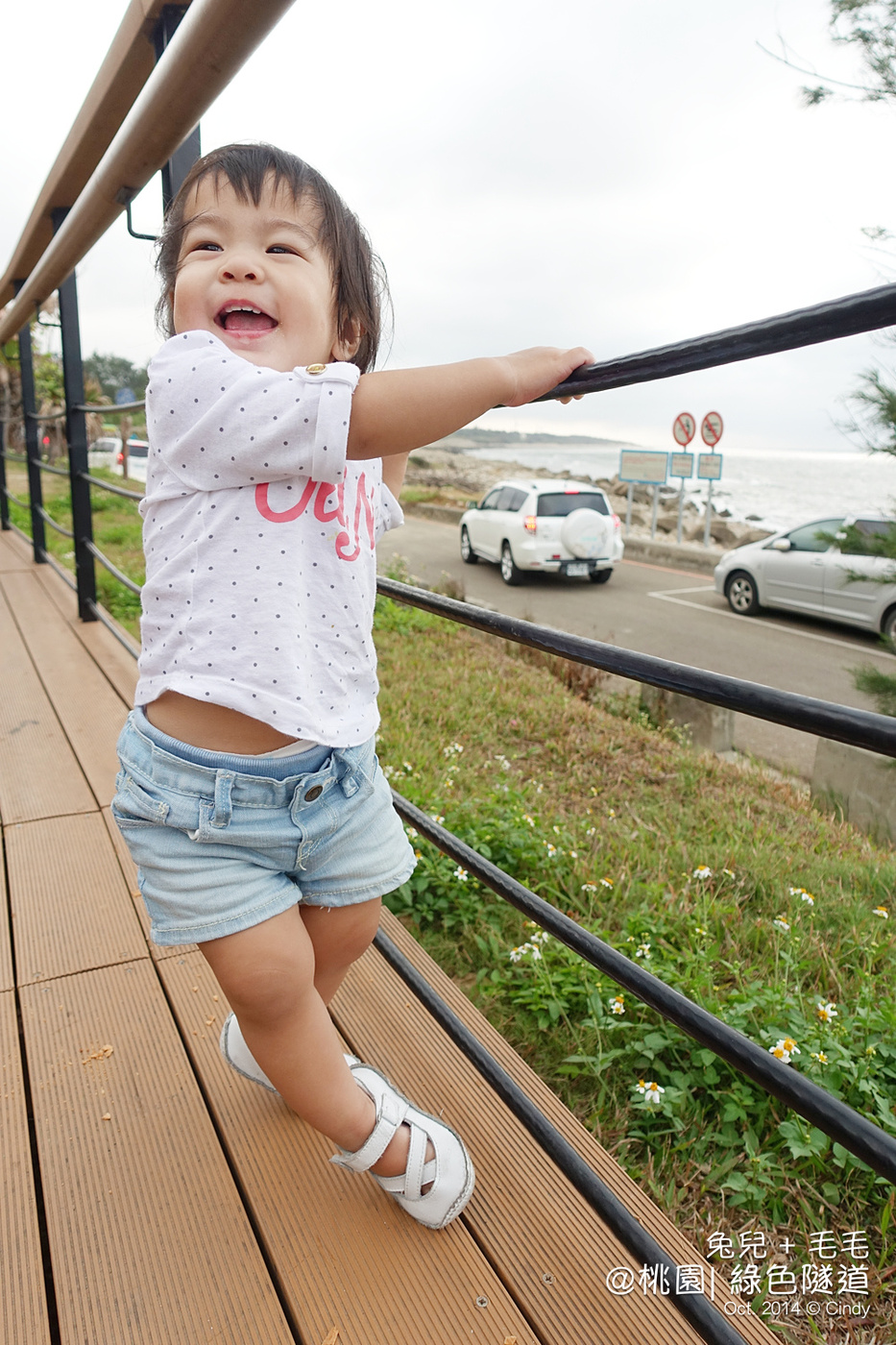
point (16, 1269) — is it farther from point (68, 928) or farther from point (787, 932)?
point (787, 932)

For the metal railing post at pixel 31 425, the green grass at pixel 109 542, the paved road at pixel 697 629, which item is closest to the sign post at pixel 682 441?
the paved road at pixel 697 629

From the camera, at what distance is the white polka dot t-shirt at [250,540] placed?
2.65ft

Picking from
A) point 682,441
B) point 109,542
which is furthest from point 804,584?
point 109,542

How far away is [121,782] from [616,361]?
1.98 feet

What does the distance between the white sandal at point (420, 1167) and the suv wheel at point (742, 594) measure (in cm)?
940

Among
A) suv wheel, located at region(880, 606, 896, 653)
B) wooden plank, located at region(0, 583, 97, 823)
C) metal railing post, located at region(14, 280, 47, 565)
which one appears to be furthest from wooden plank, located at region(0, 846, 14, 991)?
suv wheel, located at region(880, 606, 896, 653)

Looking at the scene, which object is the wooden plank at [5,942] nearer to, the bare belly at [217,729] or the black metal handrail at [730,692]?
the bare belly at [217,729]

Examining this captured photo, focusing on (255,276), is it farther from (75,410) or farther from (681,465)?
(681,465)

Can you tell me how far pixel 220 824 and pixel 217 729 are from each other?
0.09 meters

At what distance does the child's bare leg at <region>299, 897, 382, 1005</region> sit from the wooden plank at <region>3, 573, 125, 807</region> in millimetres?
949

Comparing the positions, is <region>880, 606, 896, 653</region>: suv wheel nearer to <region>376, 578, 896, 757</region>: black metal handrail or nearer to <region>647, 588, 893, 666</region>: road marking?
<region>647, 588, 893, 666</region>: road marking

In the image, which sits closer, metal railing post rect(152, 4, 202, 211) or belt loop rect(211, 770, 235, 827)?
belt loop rect(211, 770, 235, 827)

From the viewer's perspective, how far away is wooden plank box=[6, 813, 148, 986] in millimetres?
1354

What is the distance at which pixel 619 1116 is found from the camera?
4.48 feet
